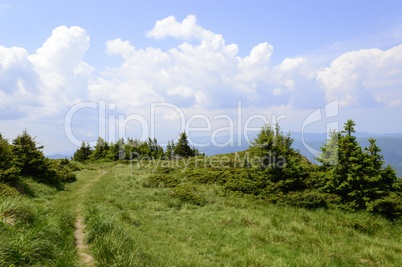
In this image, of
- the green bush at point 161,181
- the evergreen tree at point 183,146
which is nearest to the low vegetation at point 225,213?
the green bush at point 161,181

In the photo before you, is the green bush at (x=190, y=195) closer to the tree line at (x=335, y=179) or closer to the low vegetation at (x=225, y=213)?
the low vegetation at (x=225, y=213)

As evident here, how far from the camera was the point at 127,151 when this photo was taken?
67.5 metres

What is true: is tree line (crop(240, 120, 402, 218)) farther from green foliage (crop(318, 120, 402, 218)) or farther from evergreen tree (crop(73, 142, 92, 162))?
evergreen tree (crop(73, 142, 92, 162))

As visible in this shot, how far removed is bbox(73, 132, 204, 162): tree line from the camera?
2537 inches

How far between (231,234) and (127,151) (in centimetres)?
5824

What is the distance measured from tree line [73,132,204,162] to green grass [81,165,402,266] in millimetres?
43382

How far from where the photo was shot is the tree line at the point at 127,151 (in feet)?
211

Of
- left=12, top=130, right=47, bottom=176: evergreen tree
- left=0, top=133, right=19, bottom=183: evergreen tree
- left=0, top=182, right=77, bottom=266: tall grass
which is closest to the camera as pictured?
left=0, top=182, right=77, bottom=266: tall grass

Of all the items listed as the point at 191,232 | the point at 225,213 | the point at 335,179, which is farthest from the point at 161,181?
the point at 335,179

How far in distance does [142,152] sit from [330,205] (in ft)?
182

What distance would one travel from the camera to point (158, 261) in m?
7.85

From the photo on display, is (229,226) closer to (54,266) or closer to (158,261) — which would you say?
(158,261)

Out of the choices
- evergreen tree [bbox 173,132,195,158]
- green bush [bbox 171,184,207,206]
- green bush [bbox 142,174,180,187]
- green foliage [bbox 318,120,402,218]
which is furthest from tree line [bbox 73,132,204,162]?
green foliage [bbox 318,120,402,218]

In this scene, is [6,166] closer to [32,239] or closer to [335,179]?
[32,239]
